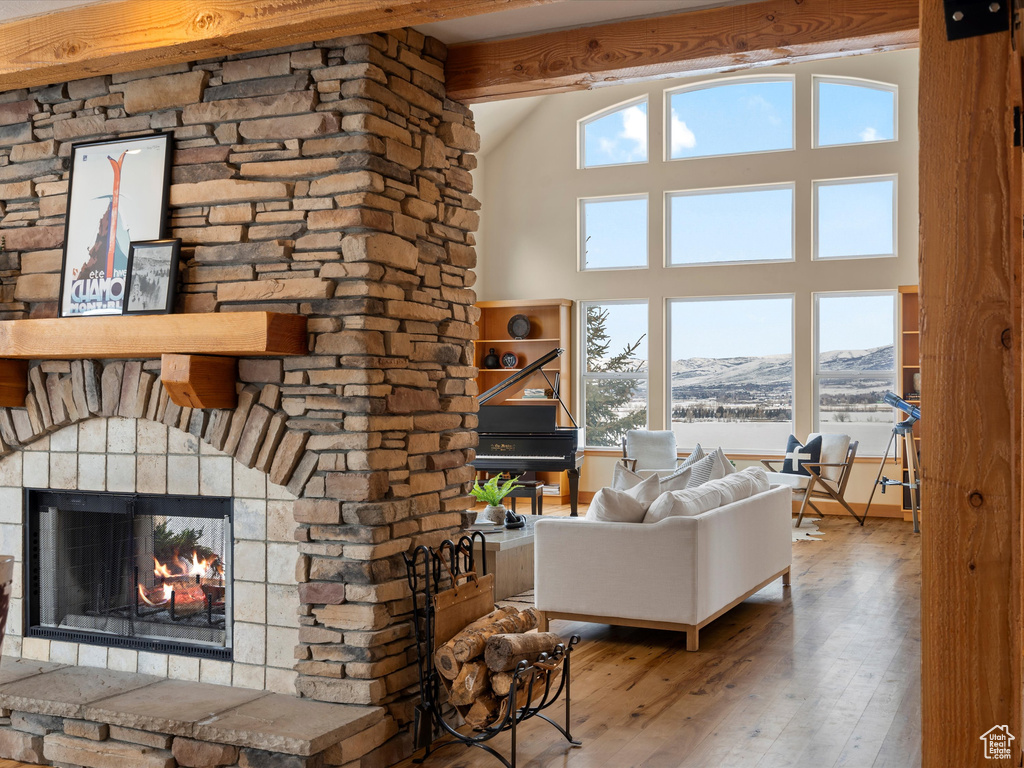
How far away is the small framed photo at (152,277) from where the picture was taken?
3812 millimetres

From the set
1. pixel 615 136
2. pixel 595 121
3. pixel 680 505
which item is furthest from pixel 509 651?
pixel 595 121

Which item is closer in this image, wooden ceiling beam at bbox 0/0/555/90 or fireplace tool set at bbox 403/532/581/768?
wooden ceiling beam at bbox 0/0/555/90

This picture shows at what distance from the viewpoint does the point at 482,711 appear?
3504 millimetres

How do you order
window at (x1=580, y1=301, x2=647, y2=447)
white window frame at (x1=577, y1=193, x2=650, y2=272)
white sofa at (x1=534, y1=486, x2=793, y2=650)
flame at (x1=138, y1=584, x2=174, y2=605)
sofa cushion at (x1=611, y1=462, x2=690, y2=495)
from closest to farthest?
flame at (x1=138, y1=584, x2=174, y2=605)
white sofa at (x1=534, y1=486, x2=793, y2=650)
sofa cushion at (x1=611, y1=462, x2=690, y2=495)
white window frame at (x1=577, y1=193, x2=650, y2=272)
window at (x1=580, y1=301, x2=647, y2=447)

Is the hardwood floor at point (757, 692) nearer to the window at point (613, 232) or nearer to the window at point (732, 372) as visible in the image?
the window at point (732, 372)

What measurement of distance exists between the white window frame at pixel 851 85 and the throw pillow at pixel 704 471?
17.7 feet

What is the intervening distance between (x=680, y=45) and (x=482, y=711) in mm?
2626

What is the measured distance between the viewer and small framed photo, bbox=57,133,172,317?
390 centimetres

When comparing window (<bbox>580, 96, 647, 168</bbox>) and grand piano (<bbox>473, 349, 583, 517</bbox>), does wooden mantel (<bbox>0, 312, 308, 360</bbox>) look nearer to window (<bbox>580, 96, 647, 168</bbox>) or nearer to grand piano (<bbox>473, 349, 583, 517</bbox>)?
grand piano (<bbox>473, 349, 583, 517</bbox>)

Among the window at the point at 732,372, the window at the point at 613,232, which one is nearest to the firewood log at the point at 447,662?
the window at the point at 732,372

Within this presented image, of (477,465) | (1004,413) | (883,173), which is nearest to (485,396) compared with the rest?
(477,465)

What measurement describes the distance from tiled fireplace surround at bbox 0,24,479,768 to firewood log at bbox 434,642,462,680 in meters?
0.21

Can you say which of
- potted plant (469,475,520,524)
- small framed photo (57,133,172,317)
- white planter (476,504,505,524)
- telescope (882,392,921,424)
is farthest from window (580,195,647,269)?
small framed photo (57,133,172,317)

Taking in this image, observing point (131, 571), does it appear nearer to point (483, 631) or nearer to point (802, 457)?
point (483, 631)
